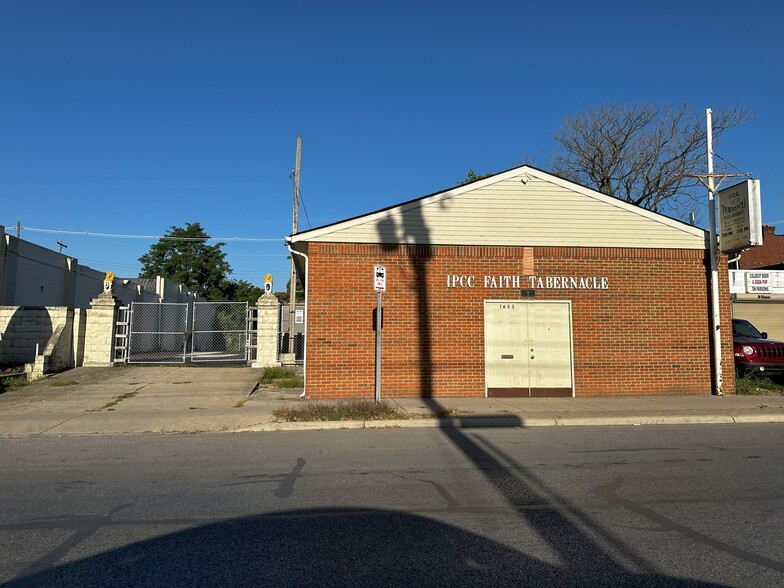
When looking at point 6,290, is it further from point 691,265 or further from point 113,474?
point 691,265

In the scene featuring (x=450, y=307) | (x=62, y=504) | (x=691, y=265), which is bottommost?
(x=62, y=504)

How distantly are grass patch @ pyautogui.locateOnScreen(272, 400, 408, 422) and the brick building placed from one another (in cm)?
183

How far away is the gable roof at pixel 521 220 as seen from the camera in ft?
43.0

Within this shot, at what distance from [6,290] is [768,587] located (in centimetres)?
2402

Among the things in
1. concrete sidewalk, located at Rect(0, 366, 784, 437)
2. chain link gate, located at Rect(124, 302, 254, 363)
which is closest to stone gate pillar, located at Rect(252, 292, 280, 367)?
chain link gate, located at Rect(124, 302, 254, 363)

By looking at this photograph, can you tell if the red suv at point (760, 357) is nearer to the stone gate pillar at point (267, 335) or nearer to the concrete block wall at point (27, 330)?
the stone gate pillar at point (267, 335)

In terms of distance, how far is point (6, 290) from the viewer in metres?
21.2

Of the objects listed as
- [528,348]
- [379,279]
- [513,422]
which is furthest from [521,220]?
[513,422]

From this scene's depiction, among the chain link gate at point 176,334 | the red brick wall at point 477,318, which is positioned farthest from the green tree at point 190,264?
the red brick wall at point 477,318

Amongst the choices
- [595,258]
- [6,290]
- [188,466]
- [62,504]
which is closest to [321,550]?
[62,504]

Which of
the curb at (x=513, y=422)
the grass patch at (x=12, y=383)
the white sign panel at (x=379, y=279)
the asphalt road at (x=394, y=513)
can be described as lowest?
the asphalt road at (x=394, y=513)

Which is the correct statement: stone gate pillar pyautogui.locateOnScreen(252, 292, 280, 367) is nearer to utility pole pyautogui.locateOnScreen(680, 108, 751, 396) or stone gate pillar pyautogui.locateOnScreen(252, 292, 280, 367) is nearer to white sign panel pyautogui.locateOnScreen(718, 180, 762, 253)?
utility pole pyautogui.locateOnScreen(680, 108, 751, 396)

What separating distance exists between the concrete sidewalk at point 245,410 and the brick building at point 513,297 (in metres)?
0.64

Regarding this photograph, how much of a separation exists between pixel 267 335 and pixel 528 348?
8.53 meters
